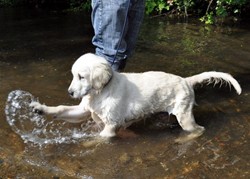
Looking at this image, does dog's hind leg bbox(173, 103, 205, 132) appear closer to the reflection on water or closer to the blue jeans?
the reflection on water

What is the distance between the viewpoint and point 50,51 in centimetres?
835

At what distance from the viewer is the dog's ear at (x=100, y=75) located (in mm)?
4418

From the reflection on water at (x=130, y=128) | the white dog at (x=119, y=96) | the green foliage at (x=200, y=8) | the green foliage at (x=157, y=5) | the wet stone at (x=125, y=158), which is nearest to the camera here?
the reflection on water at (x=130, y=128)

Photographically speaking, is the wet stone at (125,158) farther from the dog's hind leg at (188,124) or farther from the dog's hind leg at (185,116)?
the dog's hind leg at (185,116)

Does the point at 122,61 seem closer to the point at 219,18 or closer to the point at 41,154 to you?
the point at 41,154

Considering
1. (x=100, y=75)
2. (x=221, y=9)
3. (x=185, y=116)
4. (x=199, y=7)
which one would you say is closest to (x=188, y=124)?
(x=185, y=116)

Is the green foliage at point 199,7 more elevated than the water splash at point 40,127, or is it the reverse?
the green foliage at point 199,7

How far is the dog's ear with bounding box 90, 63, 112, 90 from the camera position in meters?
4.42

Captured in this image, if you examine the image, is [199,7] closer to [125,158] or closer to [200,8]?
[200,8]

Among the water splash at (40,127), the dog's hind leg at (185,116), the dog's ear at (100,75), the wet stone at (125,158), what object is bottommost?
the water splash at (40,127)

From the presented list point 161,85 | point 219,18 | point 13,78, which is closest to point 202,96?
point 161,85

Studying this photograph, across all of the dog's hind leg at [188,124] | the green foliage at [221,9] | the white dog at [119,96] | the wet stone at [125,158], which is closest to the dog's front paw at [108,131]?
the white dog at [119,96]

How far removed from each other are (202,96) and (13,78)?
2979 mm

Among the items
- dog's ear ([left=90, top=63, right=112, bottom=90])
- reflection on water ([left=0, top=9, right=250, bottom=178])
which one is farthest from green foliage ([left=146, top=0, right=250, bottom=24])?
dog's ear ([left=90, top=63, right=112, bottom=90])
